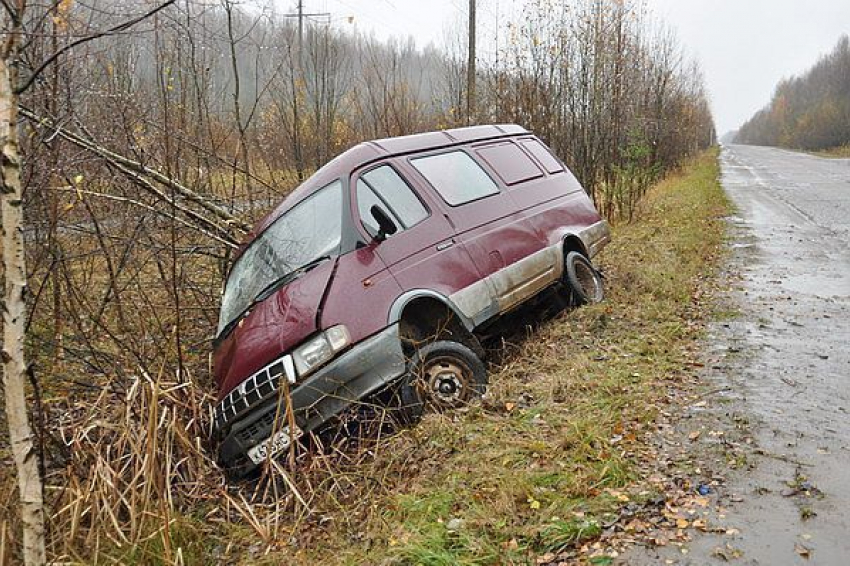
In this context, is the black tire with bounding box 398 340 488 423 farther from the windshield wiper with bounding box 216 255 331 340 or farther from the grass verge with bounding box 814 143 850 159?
the grass verge with bounding box 814 143 850 159

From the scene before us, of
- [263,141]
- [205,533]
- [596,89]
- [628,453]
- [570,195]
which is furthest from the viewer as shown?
[596,89]

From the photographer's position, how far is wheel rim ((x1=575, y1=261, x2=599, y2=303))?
7.50 meters

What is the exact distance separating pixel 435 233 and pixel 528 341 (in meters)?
1.72

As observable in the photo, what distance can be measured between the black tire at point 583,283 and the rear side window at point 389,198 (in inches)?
85.4

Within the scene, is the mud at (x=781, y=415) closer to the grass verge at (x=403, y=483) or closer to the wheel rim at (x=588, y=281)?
the grass verge at (x=403, y=483)

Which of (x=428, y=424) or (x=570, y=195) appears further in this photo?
(x=570, y=195)

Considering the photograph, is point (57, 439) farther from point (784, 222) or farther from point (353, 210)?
point (784, 222)

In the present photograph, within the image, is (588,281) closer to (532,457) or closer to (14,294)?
(532,457)

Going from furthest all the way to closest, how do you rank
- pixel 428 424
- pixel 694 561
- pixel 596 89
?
pixel 596 89 → pixel 428 424 → pixel 694 561

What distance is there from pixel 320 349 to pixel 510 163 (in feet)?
11.4

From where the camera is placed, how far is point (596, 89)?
13914 millimetres

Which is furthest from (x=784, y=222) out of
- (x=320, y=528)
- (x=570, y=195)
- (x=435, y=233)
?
(x=320, y=528)

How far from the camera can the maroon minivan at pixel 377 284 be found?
483cm

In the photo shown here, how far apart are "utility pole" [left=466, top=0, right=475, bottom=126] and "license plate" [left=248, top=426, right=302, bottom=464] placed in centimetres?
973
